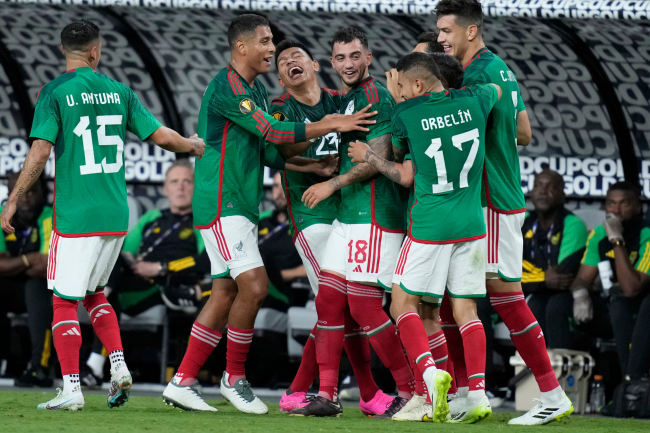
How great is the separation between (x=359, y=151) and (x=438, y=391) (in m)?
1.43

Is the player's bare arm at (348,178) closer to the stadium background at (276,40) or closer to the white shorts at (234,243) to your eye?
the white shorts at (234,243)

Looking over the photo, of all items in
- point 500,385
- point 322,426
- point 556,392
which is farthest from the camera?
point 500,385

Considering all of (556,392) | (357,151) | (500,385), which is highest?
(357,151)

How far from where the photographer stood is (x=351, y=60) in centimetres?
643

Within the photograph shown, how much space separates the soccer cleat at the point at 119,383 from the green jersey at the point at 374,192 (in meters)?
1.50

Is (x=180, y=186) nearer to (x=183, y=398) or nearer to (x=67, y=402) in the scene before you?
(x=183, y=398)

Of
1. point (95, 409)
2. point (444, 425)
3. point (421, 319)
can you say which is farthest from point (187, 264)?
point (444, 425)

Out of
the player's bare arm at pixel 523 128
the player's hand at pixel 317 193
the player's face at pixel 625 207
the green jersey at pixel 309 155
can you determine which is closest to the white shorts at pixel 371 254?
the player's hand at pixel 317 193

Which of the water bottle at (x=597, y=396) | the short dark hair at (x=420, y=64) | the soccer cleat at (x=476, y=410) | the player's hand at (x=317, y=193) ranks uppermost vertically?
the short dark hair at (x=420, y=64)

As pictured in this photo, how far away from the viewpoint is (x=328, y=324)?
6.32 metres

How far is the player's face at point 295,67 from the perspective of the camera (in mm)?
6582

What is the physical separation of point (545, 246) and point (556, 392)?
263 cm

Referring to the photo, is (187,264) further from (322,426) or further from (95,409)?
(322,426)

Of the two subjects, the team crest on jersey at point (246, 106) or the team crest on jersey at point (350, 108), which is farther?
the team crest on jersey at point (350, 108)
